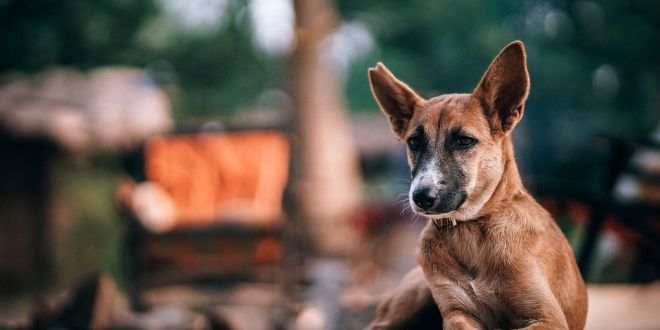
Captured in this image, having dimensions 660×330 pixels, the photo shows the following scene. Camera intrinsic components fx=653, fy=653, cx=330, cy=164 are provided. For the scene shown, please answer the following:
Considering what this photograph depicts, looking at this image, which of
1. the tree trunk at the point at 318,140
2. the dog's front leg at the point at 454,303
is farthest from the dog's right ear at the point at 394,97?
the tree trunk at the point at 318,140

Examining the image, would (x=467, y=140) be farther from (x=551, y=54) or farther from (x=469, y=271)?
(x=551, y=54)

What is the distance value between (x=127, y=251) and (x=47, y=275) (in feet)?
10.9

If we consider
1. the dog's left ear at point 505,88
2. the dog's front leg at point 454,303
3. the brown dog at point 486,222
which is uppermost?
the dog's left ear at point 505,88

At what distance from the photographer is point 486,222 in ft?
8.73

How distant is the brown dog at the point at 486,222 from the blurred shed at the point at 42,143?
10.4 m

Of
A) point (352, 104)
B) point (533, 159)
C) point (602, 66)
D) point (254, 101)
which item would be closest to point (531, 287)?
point (533, 159)

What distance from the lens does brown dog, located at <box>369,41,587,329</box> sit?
254 centimetres

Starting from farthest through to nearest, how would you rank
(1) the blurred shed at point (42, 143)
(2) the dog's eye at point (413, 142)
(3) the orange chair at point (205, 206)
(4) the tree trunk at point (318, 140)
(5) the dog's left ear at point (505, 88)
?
(4) the tree trunk at point (318, 140), (1) the blurred shed at point (42, 143), (3) the orange chair at point (205, 206), (2) the dog's eye at point (413, 142), (5) the dog's left ear at point (505, 88)

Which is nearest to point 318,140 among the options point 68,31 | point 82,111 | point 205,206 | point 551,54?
point 205,206

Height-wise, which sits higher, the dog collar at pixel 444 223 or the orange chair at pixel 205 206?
the dog collar at pixel 444 223

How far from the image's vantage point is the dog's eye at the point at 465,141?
274 centimetres

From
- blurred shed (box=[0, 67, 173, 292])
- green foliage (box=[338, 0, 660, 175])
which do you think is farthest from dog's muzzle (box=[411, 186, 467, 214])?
green foliage (box=[338, 0, 660, 175])

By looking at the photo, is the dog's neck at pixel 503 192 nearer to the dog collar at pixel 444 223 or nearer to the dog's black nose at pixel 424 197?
the dog collar at pixel 444 223

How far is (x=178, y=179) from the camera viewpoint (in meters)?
12.2
